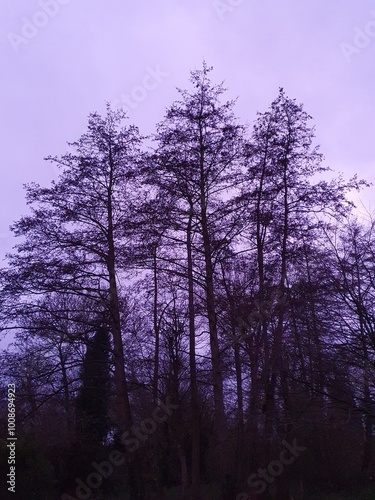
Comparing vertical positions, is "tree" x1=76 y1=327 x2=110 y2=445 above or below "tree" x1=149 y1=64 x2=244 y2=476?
below

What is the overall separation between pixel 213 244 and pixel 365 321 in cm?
464

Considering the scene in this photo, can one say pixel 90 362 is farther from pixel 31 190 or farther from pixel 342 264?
pixel 342 264

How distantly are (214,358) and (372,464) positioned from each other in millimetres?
14132

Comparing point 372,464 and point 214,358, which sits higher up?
point 214,358

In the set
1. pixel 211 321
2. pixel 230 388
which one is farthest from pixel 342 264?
pixel 230 388

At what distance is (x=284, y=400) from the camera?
57.2 ft

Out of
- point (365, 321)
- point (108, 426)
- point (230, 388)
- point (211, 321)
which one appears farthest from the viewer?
point (108, 426)

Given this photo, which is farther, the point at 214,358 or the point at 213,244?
the point at 213,244

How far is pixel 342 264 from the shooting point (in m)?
14.9

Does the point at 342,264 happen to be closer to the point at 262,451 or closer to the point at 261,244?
the point at 261,244

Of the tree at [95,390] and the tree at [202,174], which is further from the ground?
the tree at [202,174]

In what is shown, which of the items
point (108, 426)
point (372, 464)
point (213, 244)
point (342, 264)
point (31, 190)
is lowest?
point (372, 464)

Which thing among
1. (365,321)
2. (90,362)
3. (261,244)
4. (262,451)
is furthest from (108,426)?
(365,321)

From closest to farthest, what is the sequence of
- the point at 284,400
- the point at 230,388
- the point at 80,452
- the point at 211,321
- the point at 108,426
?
the point at 211,321 → the point at 284,400 → the point at 80,452 → the point at 230,388 → the point at 108,426
